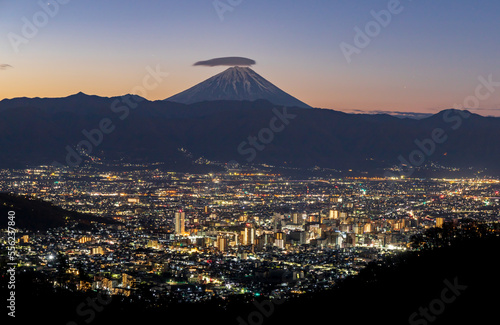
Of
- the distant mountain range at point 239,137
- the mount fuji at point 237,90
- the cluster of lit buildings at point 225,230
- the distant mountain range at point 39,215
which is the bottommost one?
the cluster of lit buildings at point 225,230

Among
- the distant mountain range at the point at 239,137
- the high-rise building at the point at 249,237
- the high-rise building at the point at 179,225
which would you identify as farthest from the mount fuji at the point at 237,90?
the high-rise building at the point at 249,237

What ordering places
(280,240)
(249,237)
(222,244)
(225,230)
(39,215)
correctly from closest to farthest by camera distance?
(222,244) < (280,240) < (249,237) < (39,215) < (225,230)

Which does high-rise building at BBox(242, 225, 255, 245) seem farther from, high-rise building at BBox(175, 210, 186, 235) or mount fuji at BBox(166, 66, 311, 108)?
mount fuji at BBox(166, 66, 311, 108)

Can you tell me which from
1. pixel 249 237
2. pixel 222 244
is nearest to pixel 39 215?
pixel 222 244

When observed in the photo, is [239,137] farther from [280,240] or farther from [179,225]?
[280,240]

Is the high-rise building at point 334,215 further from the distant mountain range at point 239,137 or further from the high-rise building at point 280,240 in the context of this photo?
the distant mountain range at point 239,137

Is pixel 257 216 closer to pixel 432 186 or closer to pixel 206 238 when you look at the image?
pixel 206 238

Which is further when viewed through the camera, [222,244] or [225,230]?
[225,230]
